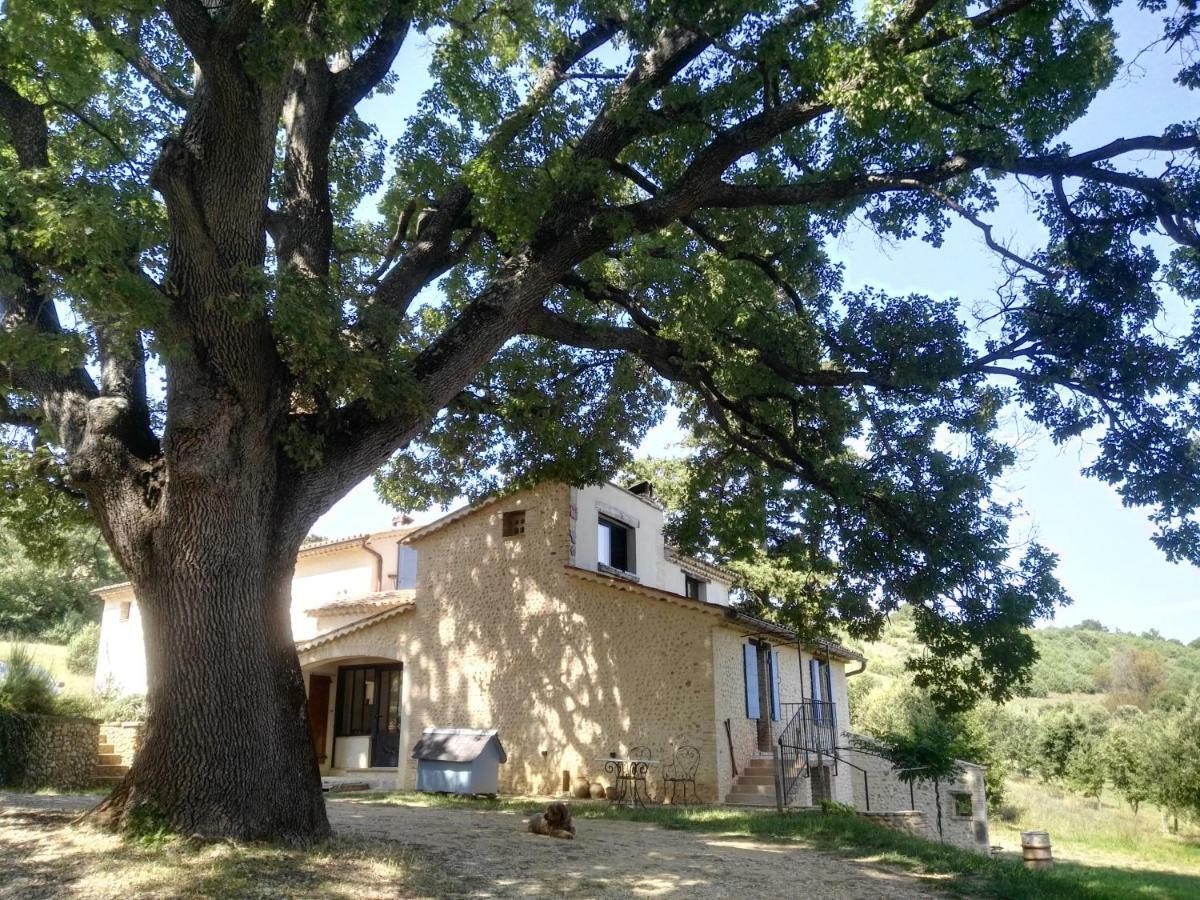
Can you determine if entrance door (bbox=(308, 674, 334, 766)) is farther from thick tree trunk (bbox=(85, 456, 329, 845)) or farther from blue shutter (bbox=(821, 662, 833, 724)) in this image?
thick tree trunk (bbox=(85, 456, 329, 845))

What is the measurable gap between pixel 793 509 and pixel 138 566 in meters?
8.66

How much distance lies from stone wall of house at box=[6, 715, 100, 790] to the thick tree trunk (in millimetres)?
9429

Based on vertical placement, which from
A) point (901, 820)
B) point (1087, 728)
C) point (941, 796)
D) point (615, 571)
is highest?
point (615, 571)

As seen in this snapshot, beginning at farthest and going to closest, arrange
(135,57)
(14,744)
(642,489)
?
(642,489) → (14,744) → (135,57)

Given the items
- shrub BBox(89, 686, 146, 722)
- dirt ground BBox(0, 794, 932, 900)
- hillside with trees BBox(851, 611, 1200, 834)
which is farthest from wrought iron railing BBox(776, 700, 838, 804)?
shrub BBox(89, 686, 146, 722)

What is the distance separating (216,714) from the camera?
667cm

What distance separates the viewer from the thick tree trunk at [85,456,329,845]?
21.5 ft

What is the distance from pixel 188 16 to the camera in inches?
270

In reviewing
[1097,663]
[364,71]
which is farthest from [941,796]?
[1097,663]

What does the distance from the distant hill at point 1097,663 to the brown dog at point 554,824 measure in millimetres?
A: 38466

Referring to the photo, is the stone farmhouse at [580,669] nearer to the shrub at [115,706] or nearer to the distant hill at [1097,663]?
the shrub at [115,706]

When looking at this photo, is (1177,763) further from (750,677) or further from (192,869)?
(192,869)

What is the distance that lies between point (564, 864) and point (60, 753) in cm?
1147

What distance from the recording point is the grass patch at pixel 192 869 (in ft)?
17.9
